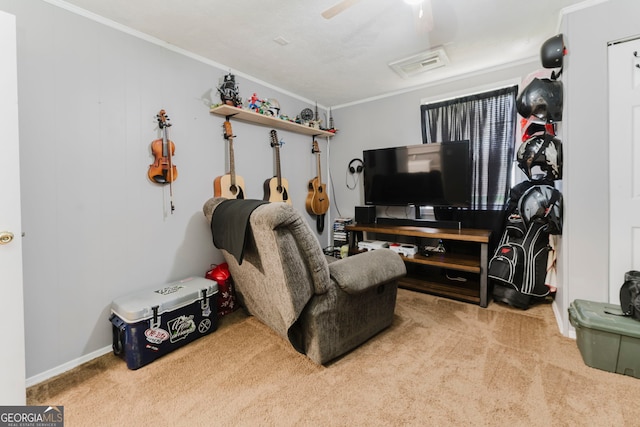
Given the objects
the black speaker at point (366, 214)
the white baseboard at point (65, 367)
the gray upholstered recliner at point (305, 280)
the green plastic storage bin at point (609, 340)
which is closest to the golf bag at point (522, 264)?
the green plastic storage bin at point (609, 340)

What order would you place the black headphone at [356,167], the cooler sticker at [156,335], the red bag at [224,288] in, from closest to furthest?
1. the cooler sticker at [156,335]
2. the red bag at [224,288]
3. the black headphone at [356,167]

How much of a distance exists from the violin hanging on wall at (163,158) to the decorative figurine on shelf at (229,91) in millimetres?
523

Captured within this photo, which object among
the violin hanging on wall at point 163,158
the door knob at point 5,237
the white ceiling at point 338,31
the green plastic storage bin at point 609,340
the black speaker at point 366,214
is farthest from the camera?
the black speaker at point 366,214

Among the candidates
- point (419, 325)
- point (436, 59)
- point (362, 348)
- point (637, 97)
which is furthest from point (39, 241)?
point (637, 97)

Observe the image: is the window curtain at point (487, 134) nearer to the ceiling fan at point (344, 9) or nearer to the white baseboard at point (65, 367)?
the ceiling fan at point (344, 9)

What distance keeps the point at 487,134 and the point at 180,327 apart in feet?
10.8

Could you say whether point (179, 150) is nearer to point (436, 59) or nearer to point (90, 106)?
point (90, 106)

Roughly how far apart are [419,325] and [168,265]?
206 centimetres

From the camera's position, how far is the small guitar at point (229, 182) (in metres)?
2.54

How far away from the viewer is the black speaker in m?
3.50

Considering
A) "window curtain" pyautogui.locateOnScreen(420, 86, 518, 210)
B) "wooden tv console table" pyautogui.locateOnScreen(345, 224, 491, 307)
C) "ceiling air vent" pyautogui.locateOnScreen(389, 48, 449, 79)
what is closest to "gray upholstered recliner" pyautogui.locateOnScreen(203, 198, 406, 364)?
"wooden tv console table" pyautogui.locateOnScreen(345, 224, 491, 307)

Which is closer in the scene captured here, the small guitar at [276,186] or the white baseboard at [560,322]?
the white baseboard at [560,322]

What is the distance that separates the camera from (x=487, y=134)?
290 cm

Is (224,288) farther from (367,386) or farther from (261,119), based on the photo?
(261,119)
